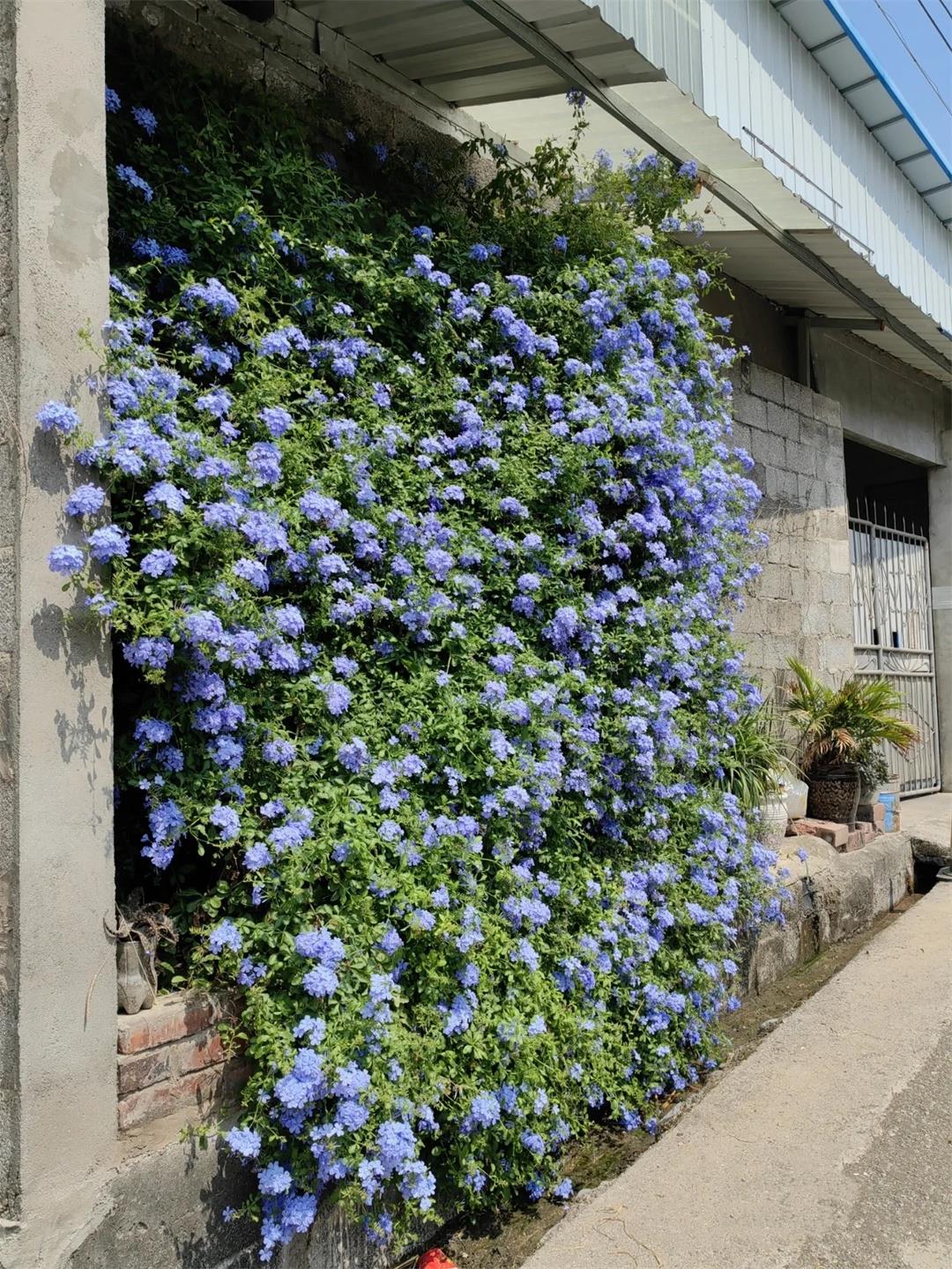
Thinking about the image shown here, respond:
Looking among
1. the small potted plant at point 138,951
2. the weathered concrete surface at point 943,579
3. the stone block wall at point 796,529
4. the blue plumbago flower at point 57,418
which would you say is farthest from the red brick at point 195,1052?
the weathered concrete surface at point 943,579

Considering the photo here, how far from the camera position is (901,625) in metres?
9.65

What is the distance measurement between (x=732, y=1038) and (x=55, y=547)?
11.8 feet

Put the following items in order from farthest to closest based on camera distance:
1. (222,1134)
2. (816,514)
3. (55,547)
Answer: (816,514) < (222,1134) < (55,547)

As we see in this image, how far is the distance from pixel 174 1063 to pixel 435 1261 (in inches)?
38.3

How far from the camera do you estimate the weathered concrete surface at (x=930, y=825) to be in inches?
Answer: 279

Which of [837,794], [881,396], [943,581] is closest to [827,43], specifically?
[881,396]

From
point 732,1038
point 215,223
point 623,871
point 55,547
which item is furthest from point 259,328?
point 732,1038

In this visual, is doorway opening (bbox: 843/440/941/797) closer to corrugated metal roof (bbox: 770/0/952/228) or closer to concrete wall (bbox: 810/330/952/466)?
concrete wall (bbox: 810/330/952/466)

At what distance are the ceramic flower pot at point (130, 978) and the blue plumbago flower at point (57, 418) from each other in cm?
120

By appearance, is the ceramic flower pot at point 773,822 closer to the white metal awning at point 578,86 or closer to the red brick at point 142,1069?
the white metal awning at point 578,86

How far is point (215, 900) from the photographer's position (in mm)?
2643

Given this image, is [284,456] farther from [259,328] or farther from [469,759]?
[469,759]

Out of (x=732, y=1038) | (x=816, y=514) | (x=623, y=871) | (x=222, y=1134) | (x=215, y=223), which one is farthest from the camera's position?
(x=816, y=514)

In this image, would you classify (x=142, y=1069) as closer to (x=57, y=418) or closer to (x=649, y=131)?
(x=57, y=418)
